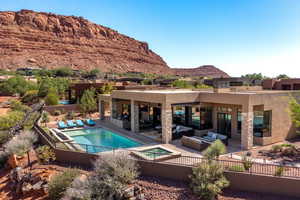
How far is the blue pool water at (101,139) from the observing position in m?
16.7

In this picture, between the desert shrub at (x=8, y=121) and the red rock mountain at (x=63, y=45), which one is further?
the red rock mountain at (x=63, y=45)

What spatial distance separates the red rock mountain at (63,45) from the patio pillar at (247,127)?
100725mm

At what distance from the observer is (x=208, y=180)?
356 inches

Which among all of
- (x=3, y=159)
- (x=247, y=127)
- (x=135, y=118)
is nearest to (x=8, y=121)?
(x=3, y=159)

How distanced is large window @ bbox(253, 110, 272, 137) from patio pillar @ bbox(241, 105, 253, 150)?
1.27m

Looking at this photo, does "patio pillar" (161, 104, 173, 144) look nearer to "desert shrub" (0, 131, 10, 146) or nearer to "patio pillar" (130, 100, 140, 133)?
"patio pillar" (130, 100, 140, 133)

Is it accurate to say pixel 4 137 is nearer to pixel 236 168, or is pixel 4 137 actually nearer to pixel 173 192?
pixel 173 192

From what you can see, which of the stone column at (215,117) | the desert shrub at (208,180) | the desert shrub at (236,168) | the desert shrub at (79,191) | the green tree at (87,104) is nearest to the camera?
the desert shrub at (208,180)

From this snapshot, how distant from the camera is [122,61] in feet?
429

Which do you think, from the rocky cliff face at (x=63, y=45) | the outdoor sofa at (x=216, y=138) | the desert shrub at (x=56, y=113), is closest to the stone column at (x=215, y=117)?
the outdoor sofa at (x=216, y=138)

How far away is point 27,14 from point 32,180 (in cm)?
14179

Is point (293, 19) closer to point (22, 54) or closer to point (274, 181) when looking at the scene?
point (274, 181)

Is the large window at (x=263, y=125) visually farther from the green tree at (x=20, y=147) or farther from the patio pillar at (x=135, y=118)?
the green tree at (x=20, y=147)

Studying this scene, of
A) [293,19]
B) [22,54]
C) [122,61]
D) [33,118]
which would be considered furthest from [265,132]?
[122,61]
